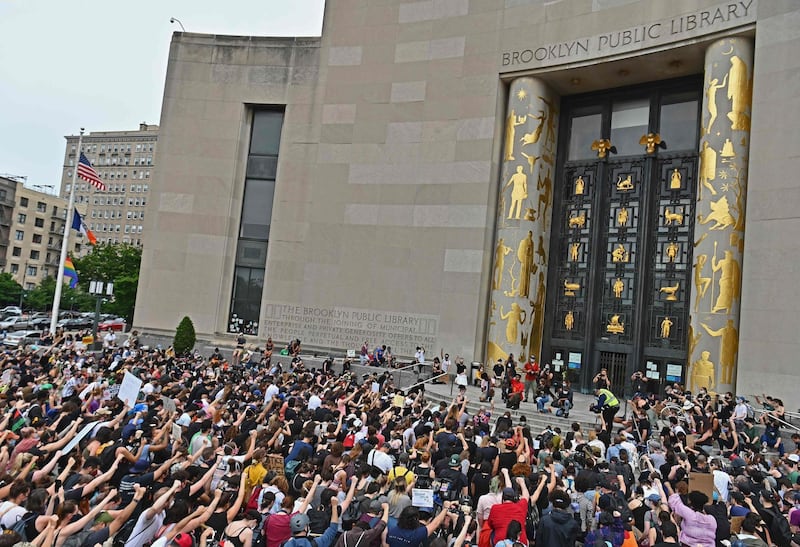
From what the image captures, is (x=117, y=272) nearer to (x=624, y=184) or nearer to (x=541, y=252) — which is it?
(x=541, y=252)

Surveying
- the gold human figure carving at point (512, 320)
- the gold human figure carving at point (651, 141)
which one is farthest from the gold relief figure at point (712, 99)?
the gold human figure carving at point (512, 320)

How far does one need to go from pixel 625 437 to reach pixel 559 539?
5.56m

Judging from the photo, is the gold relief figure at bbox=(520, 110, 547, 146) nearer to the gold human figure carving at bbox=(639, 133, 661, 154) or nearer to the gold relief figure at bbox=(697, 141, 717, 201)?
the gold human figure carving at bbox=(639, 133, 661, 154)

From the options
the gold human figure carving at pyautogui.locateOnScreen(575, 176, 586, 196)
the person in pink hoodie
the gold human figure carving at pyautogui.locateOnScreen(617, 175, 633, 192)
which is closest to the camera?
the person in pink hoodie

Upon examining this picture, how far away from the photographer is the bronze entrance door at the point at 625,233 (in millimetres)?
26562

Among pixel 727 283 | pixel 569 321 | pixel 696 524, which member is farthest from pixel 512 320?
pixel 696 524

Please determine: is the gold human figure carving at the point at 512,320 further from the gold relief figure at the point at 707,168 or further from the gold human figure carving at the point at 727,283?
the gold relief figure at the point at 707,168

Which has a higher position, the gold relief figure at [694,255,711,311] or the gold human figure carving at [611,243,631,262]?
the gold human figure carving at [611,243,631,262]

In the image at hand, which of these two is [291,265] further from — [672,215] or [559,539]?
[559,539]

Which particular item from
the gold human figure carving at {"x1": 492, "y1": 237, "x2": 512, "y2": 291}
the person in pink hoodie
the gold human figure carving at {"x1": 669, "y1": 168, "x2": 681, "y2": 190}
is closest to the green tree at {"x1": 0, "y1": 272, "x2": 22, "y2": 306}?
the gold human figure carving at {"x1": 492, "y1": 237, "x2": 512, "y2": 291}

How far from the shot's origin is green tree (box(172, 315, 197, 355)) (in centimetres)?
3072

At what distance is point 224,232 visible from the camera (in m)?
33.6

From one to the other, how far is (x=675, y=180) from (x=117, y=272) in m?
52.2

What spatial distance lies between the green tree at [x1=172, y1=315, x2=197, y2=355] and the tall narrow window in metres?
2.59
